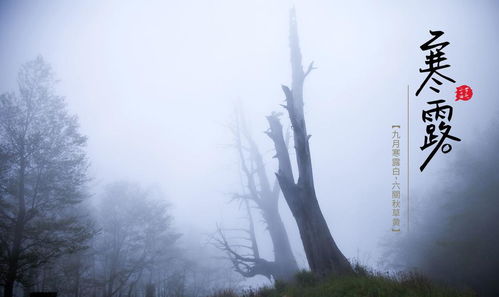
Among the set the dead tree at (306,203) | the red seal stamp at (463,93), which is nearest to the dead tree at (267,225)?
the dead tree at (306,203)

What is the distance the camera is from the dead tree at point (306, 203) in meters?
7.03

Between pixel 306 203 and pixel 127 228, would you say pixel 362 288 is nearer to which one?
pixel 306 203

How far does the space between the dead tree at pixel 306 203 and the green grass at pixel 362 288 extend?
0.60 meters

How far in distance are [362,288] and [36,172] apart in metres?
14.5

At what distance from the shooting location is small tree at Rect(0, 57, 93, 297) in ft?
34.3

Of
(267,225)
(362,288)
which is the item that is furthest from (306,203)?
(267,225)

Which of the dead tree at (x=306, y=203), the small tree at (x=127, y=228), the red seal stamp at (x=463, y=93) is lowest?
the small tree at (x=127, y=228)

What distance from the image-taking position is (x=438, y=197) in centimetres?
2230

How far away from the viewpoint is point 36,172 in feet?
38.8

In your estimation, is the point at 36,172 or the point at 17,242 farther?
the point at 36,172

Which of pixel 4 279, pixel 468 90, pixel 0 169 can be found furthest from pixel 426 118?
pixel 0 169

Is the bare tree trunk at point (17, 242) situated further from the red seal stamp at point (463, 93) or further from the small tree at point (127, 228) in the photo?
the red seal stamp at point (463, 93)

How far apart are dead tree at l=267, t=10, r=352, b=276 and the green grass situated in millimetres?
599

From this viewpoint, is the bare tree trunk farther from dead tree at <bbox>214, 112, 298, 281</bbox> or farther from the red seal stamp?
the red seal stamp
